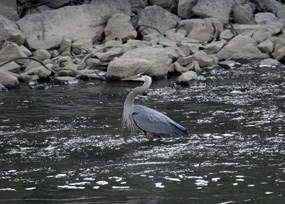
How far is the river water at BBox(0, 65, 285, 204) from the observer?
8.87 meters

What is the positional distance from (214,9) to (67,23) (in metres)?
5.03

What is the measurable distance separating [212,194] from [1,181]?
2.48 meters

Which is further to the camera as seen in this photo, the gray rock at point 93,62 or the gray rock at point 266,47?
the gray rock at point 266,47

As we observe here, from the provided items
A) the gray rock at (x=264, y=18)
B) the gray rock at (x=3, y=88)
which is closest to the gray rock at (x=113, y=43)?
the gray rock at (x=3, y=88)

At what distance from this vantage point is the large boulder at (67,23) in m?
22.7

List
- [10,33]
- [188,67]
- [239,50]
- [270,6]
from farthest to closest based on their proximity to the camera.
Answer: [270,6]
[239,50]
[10,33]
[188,67]

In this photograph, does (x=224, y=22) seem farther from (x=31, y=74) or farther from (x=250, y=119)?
(x=250, y=119)

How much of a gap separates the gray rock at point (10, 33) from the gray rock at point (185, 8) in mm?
6069

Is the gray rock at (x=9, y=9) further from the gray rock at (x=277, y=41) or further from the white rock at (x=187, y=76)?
the gray rock at (x=277, y=41)

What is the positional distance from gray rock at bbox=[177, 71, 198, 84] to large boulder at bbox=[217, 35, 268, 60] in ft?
9.72

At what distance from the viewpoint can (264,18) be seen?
26719mm

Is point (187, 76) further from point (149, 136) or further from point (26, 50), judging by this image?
point (149, 136)

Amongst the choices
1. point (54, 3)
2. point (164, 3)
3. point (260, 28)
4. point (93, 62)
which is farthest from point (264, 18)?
point (93, 62)

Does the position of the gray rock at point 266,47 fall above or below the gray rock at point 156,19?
below
